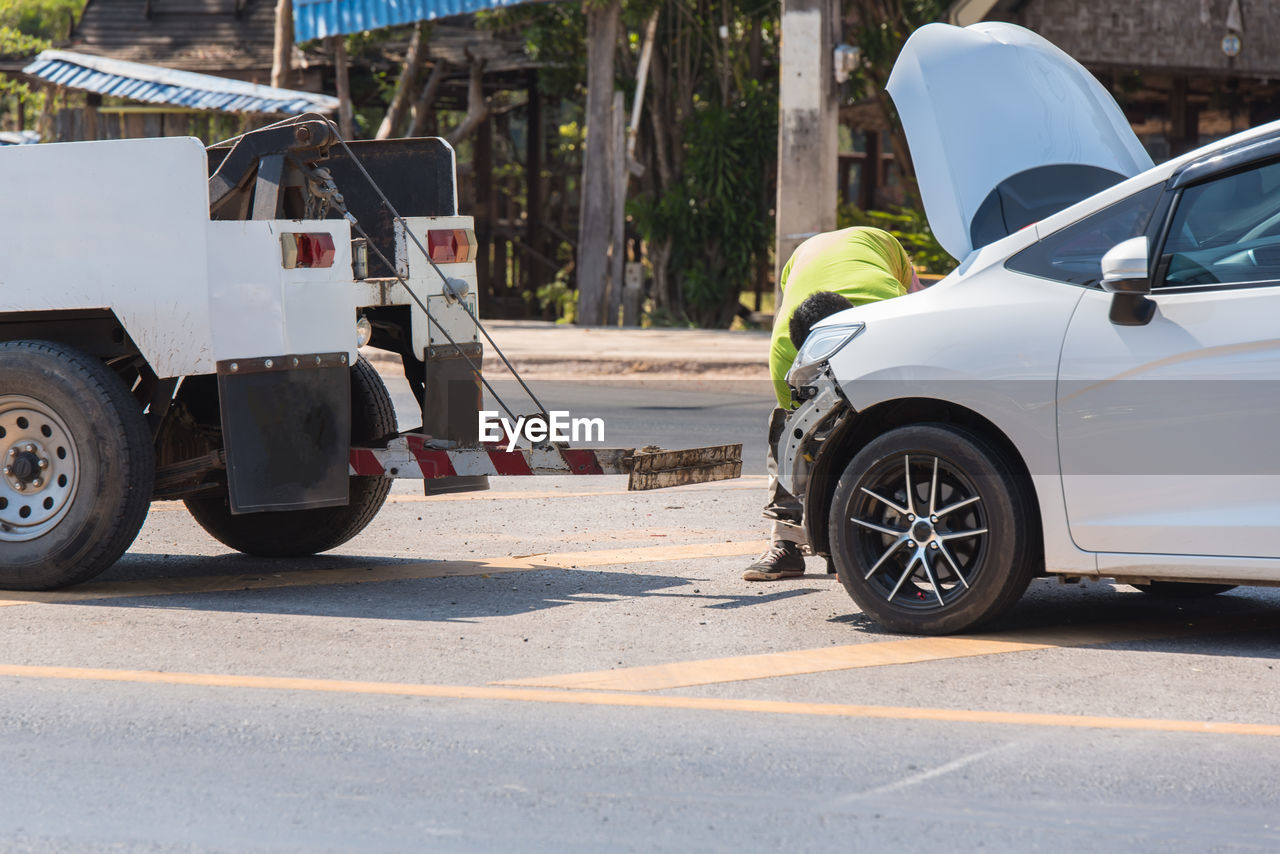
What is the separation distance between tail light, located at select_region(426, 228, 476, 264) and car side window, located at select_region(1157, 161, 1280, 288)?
9.63 ft

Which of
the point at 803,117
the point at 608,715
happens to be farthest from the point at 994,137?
the point at 803,117

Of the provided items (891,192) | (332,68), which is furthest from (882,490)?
(891,192)

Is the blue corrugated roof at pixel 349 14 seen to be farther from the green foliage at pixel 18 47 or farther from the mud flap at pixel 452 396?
the mud flap at pixel 452 396

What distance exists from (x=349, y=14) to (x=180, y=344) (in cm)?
1466

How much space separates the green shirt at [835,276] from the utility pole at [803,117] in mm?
9331

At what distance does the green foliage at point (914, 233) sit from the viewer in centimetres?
1830

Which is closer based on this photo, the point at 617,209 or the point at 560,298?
the point at 617,209

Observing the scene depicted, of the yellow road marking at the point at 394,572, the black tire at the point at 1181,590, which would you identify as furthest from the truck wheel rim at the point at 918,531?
the yellow road marking at the point at 394,572

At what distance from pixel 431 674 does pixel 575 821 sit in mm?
1411

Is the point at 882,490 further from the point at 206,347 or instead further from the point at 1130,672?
the point at 206,347

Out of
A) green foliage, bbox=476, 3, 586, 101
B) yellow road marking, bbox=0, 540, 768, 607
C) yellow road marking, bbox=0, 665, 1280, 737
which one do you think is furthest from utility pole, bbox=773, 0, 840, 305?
yellow road marking, bbox=0, 665, 1280, 737

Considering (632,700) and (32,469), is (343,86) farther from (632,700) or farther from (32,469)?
(632,700)

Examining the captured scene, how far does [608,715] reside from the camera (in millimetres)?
4605

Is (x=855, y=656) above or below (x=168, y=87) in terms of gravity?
below
